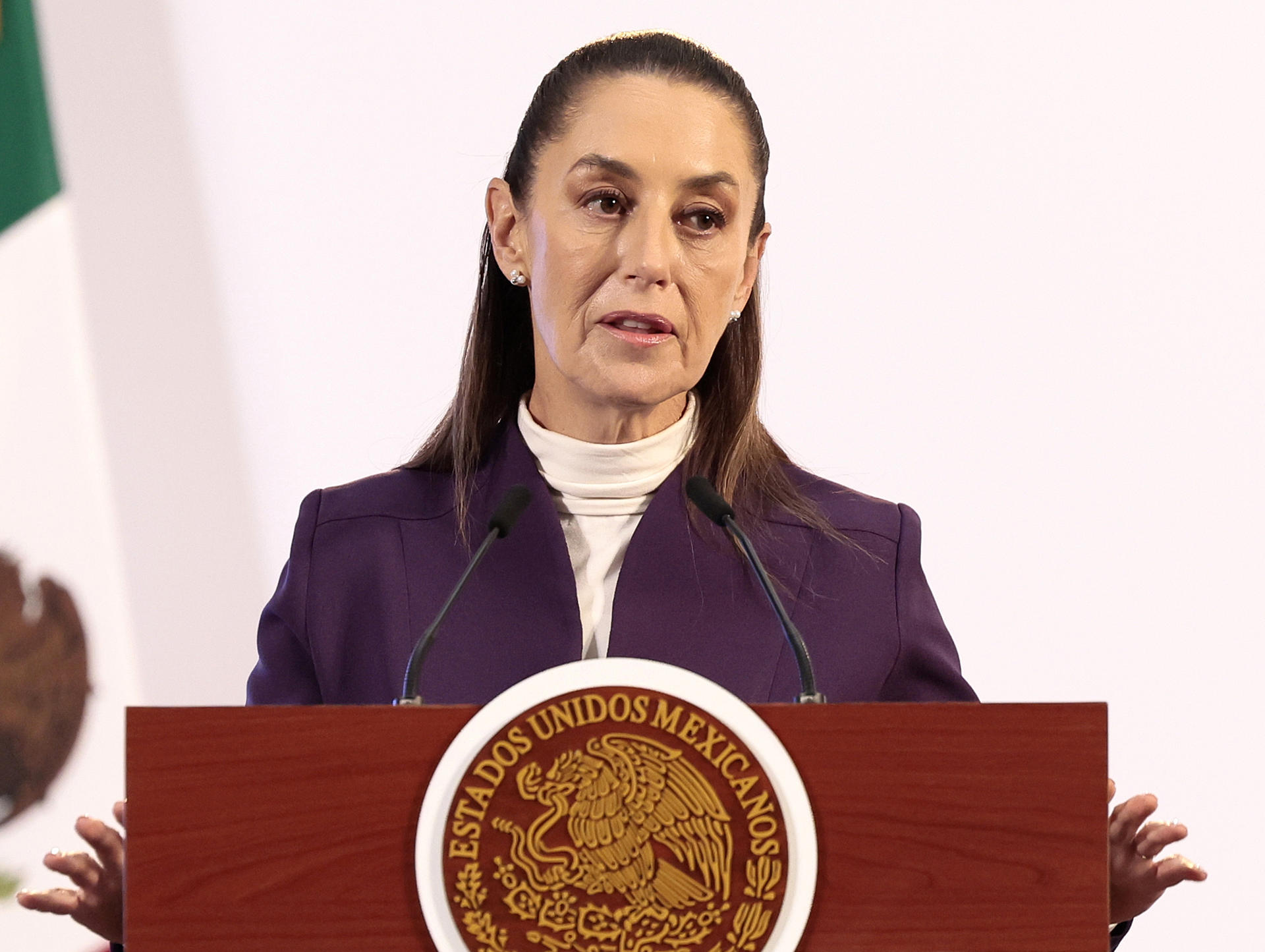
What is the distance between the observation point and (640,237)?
163 centimetres

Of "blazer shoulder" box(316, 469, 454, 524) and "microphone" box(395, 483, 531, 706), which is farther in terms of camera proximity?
"blazer shoulder" box(316, 469, 454, 524)

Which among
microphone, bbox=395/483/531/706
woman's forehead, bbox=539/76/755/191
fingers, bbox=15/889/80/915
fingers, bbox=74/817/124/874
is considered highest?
woman's forehead, bbox=539/76/755/191

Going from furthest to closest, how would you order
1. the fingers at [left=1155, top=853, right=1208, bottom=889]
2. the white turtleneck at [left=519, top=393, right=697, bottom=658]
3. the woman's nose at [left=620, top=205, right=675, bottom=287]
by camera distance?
the white turtleneck at [left=519, top=393, right=697, bottom=658]
the woman's nose at [left=620, top=205, right=675, bottom=287]
the fingers at [left=1155, top=853, right=1208, bottom=889]

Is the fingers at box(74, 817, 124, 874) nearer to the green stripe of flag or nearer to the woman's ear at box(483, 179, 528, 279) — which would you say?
the woman's ear at box(483, 179, 528, 279)

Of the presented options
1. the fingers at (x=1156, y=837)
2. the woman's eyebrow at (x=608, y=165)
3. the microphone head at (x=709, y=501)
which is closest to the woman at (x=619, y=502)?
the woman's eyebrow at (x=608, y=165)

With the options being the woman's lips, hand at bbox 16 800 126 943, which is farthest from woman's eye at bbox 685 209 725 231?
hand at bbox 16 800 126 943

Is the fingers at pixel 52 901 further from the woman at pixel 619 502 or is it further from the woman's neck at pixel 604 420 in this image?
the woman's neck at pixel 604 420

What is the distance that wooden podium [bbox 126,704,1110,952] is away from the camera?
1.06 meters

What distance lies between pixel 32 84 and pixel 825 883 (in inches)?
106

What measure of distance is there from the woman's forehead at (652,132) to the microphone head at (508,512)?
1.49 ft

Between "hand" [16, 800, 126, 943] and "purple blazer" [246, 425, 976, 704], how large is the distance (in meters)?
0.40

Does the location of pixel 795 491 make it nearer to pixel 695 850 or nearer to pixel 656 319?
pixel 656 319

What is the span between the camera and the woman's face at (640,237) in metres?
1.64

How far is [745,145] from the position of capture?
176 cm
